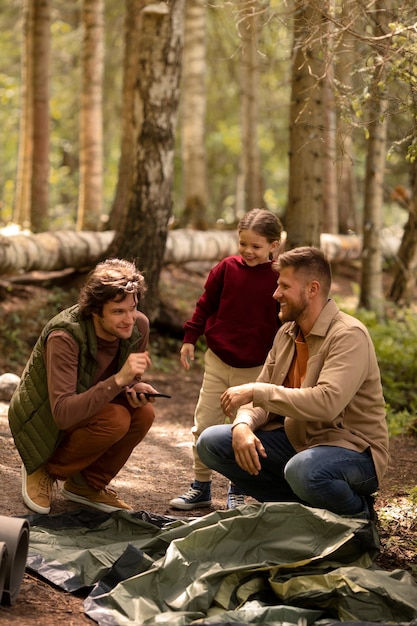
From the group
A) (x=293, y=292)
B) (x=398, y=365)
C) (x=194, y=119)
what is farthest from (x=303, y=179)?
(x=194, y=119)

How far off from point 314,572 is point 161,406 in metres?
4.79

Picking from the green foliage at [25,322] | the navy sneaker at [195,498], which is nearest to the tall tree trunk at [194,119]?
the green foliage at [25,322]

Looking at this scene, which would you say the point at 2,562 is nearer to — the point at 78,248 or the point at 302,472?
the point at 302,472

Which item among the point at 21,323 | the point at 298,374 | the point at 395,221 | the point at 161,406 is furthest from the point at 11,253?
the point at 395,221

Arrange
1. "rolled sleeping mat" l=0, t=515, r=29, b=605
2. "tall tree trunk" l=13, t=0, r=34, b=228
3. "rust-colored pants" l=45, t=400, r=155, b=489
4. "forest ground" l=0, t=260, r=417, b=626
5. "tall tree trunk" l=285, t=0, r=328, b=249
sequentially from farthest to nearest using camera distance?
"tall tree trunk" l=13, t=0, r=34, b=228
"tall tree trunk" l=285, t=0, r=328, b=249
"rust-colored pants" l=45, t=400, r=155, b=489
"forest ground" l=0, t=260, r=417, b=626
"rolled sleeping mat" l=0, t=515, r=29, b=605

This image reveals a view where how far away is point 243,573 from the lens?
3.65 m

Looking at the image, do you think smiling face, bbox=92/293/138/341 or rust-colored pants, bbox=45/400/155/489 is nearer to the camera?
smiling face, bbox=92/293/138/341

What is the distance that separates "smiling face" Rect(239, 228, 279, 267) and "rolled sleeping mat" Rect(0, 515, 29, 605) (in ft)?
7.28

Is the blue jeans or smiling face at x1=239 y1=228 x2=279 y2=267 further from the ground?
smiling face at x1=239 y1=228 x2=279 y2=267

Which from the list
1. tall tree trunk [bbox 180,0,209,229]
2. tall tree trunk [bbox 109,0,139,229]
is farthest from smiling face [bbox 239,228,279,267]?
tall tree trunk [bbox 180,0,209,229]

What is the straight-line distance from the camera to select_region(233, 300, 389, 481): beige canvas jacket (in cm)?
400

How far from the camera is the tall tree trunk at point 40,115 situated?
40.2 ft

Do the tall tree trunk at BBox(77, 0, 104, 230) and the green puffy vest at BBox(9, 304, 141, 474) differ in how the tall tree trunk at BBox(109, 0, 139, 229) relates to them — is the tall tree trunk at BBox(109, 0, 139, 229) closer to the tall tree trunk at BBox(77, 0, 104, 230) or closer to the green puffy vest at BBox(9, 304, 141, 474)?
the tall tree trunk at BBox(77, 0, 104, 230)

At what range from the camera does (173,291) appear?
11281 millimetres
